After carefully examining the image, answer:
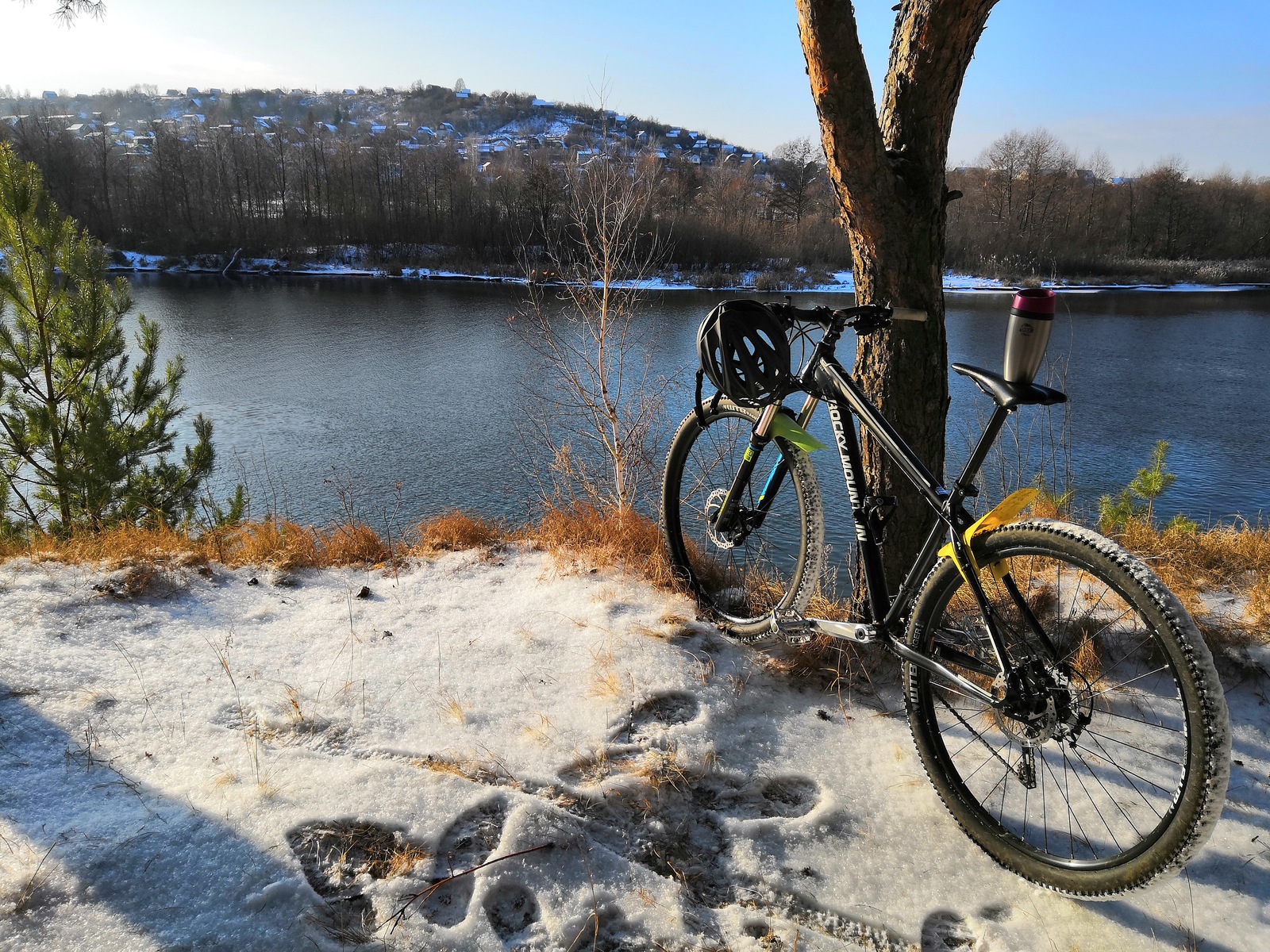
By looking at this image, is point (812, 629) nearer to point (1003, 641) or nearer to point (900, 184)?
point (1003, 641)

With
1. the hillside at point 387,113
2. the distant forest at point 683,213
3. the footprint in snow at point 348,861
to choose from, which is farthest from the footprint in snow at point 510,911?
the hillside at point 387,113

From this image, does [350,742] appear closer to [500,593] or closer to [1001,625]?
[500,593]

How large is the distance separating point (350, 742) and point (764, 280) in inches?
1458

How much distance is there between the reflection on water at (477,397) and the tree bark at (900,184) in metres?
3.43

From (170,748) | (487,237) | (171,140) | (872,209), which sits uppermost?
(171,140)

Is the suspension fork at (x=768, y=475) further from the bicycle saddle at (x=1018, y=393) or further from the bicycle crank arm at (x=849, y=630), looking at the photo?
the bicycle saddle at (x=1018, y=393)

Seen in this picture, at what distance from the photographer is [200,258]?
1954 inches

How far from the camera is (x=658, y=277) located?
114 feet

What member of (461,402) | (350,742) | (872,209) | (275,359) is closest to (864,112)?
(872,209)

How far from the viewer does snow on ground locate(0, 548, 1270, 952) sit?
1671mm

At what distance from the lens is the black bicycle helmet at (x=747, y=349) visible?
2480 millimetres

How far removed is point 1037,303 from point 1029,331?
7 cm

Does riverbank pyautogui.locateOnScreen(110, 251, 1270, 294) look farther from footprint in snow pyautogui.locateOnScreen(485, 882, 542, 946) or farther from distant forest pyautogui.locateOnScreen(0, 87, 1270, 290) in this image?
footprint in snow pyautogui.locateOnScreen(485, 882, 542, 946)

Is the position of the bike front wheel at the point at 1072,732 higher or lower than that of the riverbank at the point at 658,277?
lower
